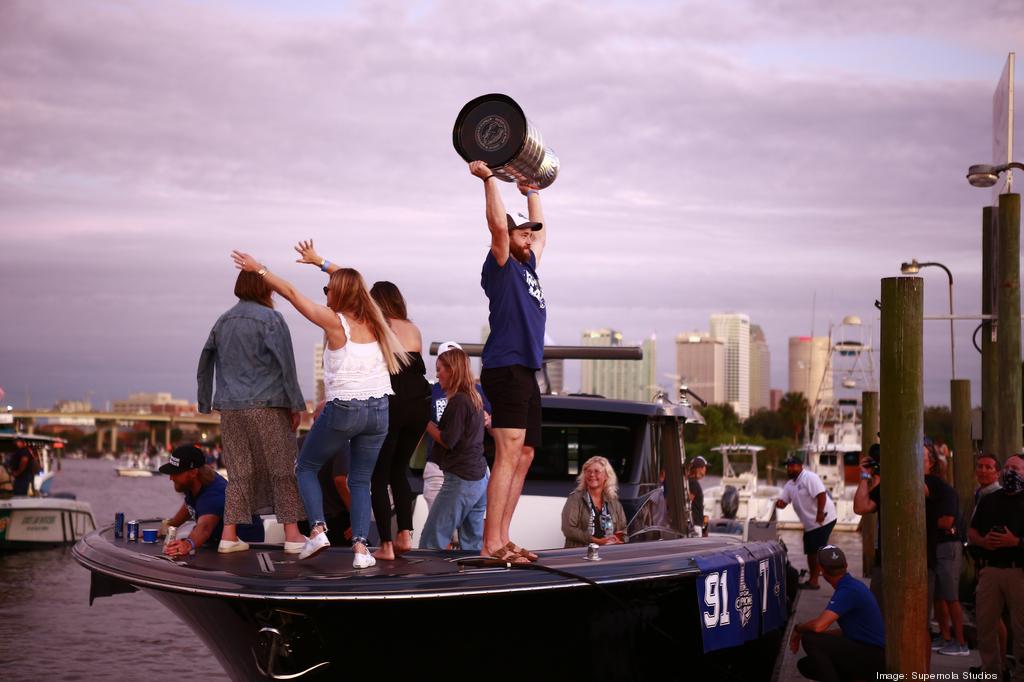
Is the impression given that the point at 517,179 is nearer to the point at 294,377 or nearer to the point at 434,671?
the point at 294,377

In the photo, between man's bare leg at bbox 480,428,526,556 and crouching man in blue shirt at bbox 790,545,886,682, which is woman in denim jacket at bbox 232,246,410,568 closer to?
man's bare leg at bbox 480,428,526,556

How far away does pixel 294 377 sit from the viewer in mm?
7801

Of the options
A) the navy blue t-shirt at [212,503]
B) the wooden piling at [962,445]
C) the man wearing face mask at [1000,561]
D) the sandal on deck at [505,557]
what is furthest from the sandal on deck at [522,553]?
the wooden piling at [962,445]

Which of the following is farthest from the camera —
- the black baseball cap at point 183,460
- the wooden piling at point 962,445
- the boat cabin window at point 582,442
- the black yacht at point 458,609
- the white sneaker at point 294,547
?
the wooden piling at point 962,445

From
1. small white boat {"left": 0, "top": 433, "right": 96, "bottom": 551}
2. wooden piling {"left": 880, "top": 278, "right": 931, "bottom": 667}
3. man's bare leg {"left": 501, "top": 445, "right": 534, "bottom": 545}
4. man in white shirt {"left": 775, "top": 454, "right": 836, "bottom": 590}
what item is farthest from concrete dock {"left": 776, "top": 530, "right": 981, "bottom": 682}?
small white boat {"left": 0, "top": 433, "right": 96, "bottom": 551}

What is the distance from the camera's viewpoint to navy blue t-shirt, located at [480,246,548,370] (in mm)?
7168

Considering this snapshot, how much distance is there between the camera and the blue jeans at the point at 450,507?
8.23 metres

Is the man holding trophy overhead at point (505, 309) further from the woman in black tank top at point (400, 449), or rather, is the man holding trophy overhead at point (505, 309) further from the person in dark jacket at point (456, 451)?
the person in dark jacket at point (456, 451)

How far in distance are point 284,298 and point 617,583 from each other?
2.44 m

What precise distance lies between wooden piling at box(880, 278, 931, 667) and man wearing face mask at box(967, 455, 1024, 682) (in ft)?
4.52

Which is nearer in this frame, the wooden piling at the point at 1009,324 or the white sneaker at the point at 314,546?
the white sneaker at the point at 314,546

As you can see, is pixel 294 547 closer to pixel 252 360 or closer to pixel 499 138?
pixel 252 360

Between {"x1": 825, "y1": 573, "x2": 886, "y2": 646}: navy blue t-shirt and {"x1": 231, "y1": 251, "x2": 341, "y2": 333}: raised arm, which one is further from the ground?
{"x1": 231, "y1": 251, "x2": 341, "y2": 333}: raised arm

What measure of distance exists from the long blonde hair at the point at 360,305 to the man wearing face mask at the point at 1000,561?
494cm
